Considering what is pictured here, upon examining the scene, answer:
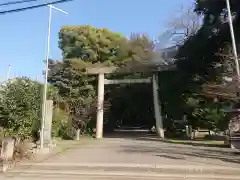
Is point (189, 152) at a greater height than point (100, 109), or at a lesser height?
lesser

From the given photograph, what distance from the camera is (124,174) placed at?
38.6 ft

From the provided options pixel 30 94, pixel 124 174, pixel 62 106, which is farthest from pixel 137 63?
pixel 124 174

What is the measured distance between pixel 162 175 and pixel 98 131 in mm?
21007

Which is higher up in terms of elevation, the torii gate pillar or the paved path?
the torii gate pillar

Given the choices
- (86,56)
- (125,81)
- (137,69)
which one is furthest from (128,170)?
(86,56)

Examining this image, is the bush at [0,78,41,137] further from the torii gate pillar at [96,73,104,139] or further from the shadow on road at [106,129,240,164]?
the torii gate pillar at [96,73,104,139]

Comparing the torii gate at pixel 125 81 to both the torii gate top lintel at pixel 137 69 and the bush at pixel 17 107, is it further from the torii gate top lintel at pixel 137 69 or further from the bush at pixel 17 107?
the bush at pixel 17 107

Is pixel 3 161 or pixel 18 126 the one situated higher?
pixel 18 126

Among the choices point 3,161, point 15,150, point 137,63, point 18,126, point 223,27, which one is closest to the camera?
point 3,161

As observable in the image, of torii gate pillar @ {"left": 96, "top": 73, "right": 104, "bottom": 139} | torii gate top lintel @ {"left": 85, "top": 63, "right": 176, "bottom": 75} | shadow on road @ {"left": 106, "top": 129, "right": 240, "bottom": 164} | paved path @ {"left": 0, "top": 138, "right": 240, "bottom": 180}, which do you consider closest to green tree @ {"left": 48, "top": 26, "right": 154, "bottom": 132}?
torii gate pillar @ {"left": 96, "top": 73, "right": 104, "bottom": 139}

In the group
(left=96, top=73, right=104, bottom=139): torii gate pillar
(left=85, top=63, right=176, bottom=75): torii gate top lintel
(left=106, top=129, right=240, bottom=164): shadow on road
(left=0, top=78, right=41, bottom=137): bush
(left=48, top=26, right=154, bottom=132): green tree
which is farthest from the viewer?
(left=48, top=26, right=154, bottom=132): green tree

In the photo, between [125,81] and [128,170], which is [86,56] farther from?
[128,170]

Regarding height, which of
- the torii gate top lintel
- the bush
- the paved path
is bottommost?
the paved path

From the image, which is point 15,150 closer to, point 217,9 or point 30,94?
point 30,94
